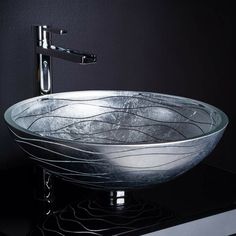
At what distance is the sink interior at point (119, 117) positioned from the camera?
1.34 metres

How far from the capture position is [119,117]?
1.41m

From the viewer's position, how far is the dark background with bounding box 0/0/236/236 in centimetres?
140

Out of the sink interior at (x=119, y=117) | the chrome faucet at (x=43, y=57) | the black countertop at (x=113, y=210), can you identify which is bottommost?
the black countertop at (x=113, y=210)

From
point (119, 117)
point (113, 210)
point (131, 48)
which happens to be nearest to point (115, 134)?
point (119, 117)

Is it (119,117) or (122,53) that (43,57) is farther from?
(122,53)

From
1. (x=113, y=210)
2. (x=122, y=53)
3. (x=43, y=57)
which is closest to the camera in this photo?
(x=113, y=210)

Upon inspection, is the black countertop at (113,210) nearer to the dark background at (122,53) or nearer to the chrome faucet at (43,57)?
the dark background at (122,53)

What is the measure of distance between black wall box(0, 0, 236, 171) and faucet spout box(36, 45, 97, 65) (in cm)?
13

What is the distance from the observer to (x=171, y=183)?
140 cm

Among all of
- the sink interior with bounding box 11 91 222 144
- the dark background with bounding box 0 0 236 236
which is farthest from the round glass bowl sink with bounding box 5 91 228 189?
the dark background with bounding box 0 0 236 236

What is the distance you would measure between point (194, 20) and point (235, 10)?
0.19m

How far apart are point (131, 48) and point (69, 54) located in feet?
1.30

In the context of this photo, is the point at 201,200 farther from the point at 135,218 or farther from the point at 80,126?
the point at 80,126

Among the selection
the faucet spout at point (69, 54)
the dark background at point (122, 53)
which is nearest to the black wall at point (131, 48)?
the dark background at point (122, 53)
